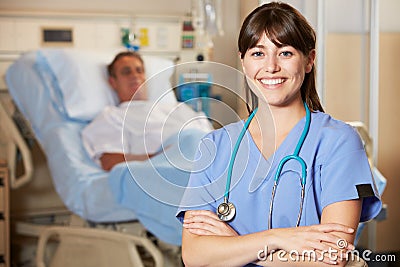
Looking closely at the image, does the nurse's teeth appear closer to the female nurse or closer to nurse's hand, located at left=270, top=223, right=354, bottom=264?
the female nurse

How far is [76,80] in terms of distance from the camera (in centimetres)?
318

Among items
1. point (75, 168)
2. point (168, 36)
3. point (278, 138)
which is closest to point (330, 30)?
point (168, 36)

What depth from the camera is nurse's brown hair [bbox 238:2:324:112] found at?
1.14m

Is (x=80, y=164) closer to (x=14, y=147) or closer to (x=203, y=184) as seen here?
(x=14, y=147)

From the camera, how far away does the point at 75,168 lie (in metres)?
2.67

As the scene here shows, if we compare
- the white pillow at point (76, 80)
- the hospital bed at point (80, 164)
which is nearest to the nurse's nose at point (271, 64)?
the hospital bed at point (80, 164)

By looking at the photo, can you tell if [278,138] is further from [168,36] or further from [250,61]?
[168,36]

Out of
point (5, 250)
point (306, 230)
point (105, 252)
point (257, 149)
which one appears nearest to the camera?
point (306, 230)

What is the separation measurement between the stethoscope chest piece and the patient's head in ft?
7.08

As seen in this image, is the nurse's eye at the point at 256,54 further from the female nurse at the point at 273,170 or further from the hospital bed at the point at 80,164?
the hospital bed at the point at 80,164

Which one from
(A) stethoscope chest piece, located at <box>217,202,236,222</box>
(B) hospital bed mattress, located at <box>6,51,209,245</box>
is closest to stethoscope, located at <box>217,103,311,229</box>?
(A) stethoscope chest piece, located at <box>217,202,236,222</box>

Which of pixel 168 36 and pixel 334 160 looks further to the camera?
pixel 168 36

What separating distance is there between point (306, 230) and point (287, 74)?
287mm

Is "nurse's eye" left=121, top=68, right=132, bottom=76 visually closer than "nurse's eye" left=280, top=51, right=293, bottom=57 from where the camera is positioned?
No
